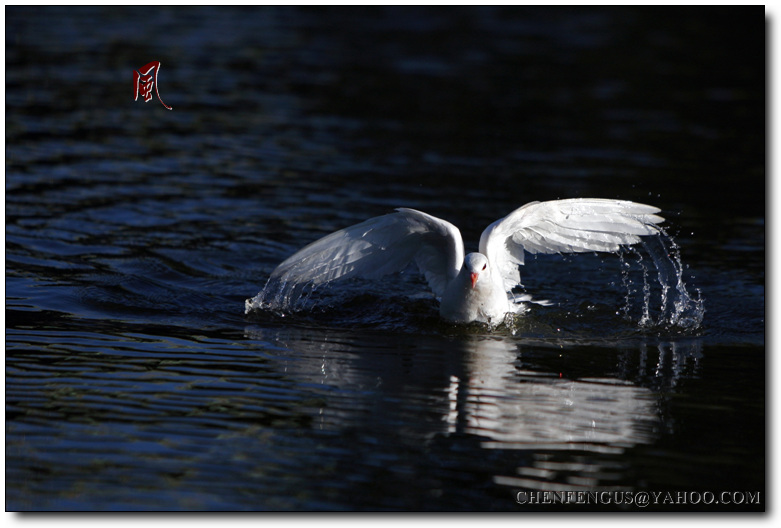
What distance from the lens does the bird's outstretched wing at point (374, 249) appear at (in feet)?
27.8

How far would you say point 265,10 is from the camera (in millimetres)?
26578

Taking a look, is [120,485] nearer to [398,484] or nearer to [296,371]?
[398,484]

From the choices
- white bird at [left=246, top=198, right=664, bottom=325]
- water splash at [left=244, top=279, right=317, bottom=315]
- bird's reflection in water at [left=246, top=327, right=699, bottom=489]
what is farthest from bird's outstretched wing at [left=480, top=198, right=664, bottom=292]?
water splash at [left=244, top=279, right=317, bottom=315]

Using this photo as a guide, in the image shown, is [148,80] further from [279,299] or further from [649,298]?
[649,298]

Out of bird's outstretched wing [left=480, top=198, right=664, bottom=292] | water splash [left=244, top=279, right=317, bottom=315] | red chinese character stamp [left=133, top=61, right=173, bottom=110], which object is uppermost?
red chinese character stamp [left=133, top=61, right=173, bottom=110]

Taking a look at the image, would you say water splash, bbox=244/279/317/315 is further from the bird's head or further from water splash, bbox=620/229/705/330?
water splash, bbox=620/229/705/330

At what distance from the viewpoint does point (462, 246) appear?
8695 millimetres

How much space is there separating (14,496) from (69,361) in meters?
1.95

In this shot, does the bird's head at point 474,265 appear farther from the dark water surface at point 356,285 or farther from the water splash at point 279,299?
the water splash at point 279,299

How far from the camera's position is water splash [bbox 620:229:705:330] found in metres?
8.95

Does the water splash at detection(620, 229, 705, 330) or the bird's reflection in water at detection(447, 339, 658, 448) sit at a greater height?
the water splash at detection(620, 229, 705, 330)

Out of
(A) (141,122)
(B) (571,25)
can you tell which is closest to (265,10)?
(B) (571,25)

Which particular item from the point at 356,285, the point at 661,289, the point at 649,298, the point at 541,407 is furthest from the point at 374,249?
the point at 661,289

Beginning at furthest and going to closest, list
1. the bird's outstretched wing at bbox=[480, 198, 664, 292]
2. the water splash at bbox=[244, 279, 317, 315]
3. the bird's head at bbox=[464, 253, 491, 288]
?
the water splash at bbox=[244, 279, 317, 315]
the bird's outstretched wing at bbox=[480, 198, 664, 292]
the bird's head at bbox=[464, 253, 491, 288]
